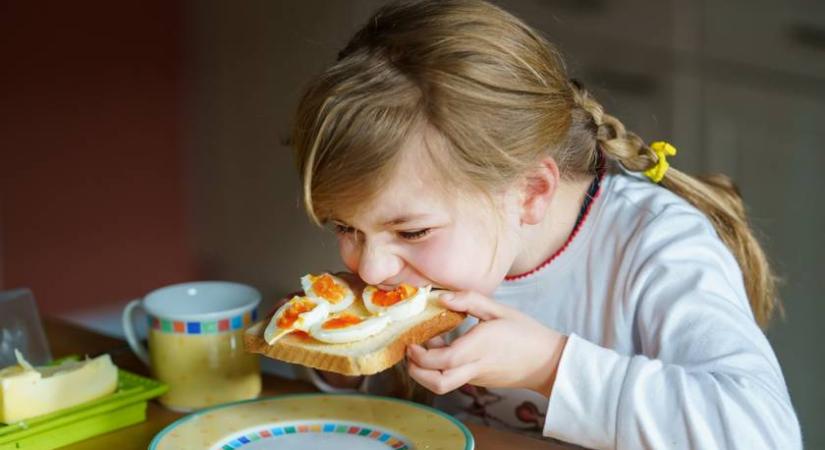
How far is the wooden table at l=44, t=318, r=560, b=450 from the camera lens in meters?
1.17

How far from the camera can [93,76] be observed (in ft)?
10.4

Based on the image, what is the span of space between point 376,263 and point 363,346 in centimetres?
10

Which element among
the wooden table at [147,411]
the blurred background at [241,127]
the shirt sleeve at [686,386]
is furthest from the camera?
the blurred background at [241,127]

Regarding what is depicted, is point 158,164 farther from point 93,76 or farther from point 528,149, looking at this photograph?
point 528,149

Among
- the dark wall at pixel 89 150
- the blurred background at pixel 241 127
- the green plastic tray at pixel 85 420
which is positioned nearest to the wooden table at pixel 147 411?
the green plastic tray at pixel 85 420

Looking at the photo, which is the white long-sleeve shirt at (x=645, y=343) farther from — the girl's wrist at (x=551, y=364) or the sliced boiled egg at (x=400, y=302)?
the sliced boiled egg at (x=400, y=302)

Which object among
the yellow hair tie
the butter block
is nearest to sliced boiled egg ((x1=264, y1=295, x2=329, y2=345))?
the butter block

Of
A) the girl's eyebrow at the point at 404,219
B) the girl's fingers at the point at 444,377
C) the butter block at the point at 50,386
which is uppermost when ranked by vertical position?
the girl's eyebrow at the point at 404,219

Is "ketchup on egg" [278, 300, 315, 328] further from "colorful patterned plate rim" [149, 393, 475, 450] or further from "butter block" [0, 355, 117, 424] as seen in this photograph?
"butter block" [0, 355, 117, 424]

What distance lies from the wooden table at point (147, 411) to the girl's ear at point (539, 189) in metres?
0.25

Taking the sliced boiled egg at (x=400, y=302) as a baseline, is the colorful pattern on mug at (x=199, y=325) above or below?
below

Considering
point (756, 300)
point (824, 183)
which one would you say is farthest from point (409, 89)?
point (824, 183)

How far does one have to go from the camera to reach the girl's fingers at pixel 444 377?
3.56 feet

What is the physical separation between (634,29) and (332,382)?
1.49 metres
